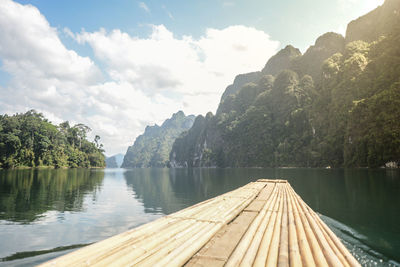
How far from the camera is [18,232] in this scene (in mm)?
10727

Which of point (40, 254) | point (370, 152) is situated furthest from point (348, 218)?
point (370, 152)

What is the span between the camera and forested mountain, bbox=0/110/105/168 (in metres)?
83.4

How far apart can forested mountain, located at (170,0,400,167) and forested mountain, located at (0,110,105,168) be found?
116 m

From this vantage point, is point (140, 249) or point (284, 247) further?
point (284, 247)

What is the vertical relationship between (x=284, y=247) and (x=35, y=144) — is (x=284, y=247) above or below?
below

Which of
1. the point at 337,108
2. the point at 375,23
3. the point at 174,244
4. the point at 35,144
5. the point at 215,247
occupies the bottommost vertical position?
the point at 215,247

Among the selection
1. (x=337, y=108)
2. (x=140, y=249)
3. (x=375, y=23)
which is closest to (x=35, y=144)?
(x=140, y=249)

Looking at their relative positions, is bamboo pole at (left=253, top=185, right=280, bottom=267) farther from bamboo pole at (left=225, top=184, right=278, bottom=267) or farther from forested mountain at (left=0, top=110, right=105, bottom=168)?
forested mountain at (left=0, top=110, right=105, bottom=168)

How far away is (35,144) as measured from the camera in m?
96.1

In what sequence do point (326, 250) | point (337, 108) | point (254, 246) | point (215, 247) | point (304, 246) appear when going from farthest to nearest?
point (337, 108) < point (215, 247) < point (304, 246) < point (254, 246) < point (326, 250)

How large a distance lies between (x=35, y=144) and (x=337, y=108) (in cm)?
13721

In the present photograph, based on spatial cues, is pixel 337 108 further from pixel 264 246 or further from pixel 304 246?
pixel 264 246

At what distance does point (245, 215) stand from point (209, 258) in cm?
393

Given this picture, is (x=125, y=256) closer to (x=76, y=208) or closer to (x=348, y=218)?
(x=348, y=218)
